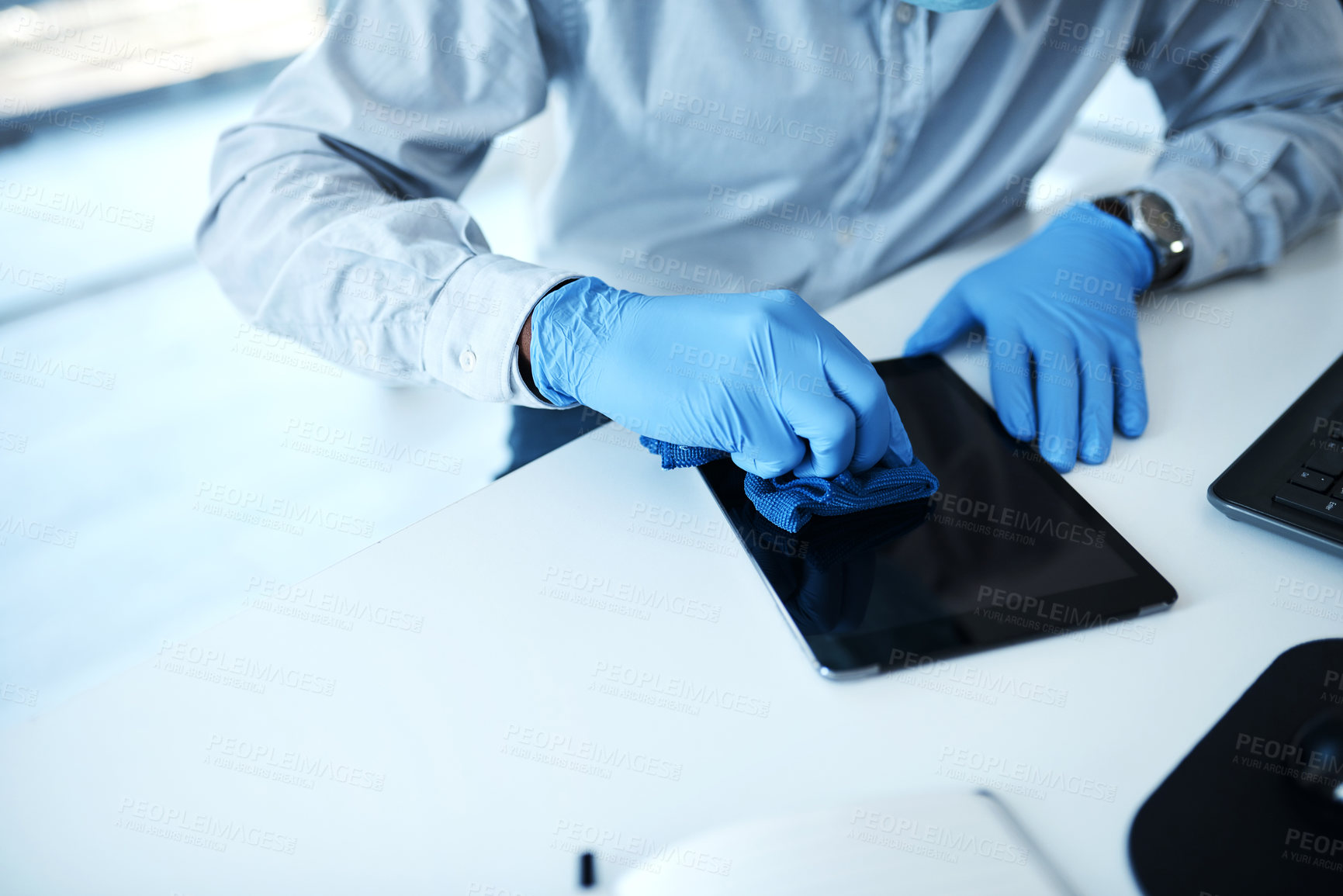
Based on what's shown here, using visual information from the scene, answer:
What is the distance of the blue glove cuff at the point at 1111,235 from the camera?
96cm

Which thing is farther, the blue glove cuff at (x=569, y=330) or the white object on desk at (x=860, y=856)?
the blue glove cuff at (x=569, y=330)

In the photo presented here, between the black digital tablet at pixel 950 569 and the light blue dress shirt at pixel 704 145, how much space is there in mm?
301

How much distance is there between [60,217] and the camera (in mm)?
2418

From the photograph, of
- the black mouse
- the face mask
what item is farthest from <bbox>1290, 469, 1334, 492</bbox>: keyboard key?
the face mask

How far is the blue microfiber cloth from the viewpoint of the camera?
64cm

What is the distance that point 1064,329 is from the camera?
2.87 ft

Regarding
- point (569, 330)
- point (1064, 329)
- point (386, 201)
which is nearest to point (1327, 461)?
point (1064, 329)

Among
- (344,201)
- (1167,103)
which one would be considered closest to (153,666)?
(344,201)

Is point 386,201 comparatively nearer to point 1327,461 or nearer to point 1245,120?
point 1327,461

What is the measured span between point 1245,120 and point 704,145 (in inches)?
30.4

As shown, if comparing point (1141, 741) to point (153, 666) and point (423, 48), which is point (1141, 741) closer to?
point (153, 666)

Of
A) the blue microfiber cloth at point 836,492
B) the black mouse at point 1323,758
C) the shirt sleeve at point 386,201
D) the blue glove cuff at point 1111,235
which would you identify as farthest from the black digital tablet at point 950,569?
the blue glove cuff at point 1111,235

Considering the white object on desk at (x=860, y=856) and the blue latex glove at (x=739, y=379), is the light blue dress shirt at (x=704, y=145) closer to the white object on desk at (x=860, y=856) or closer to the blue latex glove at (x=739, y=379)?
the blue latex glove at (x=739, y=379)

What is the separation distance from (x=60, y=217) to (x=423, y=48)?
→ 2201 millimetres
